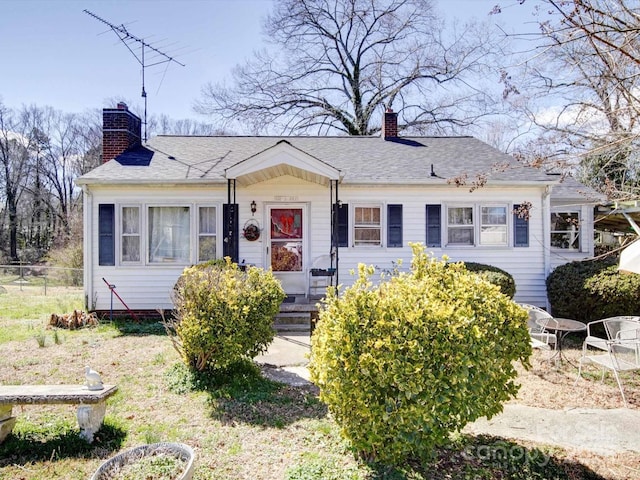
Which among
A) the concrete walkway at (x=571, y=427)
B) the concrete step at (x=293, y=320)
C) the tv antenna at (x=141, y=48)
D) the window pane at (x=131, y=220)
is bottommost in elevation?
the concrete walkway at (x=571, y=427)

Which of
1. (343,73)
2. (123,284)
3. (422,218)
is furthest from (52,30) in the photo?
(343,73)

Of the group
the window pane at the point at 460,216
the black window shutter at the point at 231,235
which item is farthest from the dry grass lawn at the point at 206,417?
the window pane at the point at 460,216

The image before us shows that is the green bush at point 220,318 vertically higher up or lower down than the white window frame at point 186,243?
lower down

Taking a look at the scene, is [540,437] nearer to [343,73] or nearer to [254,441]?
[254,441]

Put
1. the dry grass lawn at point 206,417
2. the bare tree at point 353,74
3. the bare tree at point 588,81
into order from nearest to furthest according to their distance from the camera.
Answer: the bare tree at point 588,81
the dry grass lawn at point 206,417
the bare tree at point 353,74

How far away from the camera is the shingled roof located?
9438 mm

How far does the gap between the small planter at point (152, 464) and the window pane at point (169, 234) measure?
6938mm

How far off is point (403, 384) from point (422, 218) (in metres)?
7.40

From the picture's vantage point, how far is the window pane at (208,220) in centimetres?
962

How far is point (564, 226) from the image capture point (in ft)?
34.8

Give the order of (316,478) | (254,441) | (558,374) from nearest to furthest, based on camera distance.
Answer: (316,478) → (254,441) → (558,374)

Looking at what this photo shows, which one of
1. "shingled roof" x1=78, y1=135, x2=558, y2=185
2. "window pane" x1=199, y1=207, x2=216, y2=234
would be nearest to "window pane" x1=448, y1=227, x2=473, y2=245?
"shingled roof" x1=78, y1=135, x2=558, y2=185

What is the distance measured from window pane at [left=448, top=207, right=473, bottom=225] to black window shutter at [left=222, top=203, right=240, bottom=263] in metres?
5.14

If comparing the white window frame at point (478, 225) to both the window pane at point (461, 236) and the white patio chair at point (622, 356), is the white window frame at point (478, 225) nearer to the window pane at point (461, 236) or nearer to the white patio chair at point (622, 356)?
the window pane at point (461, 236)
